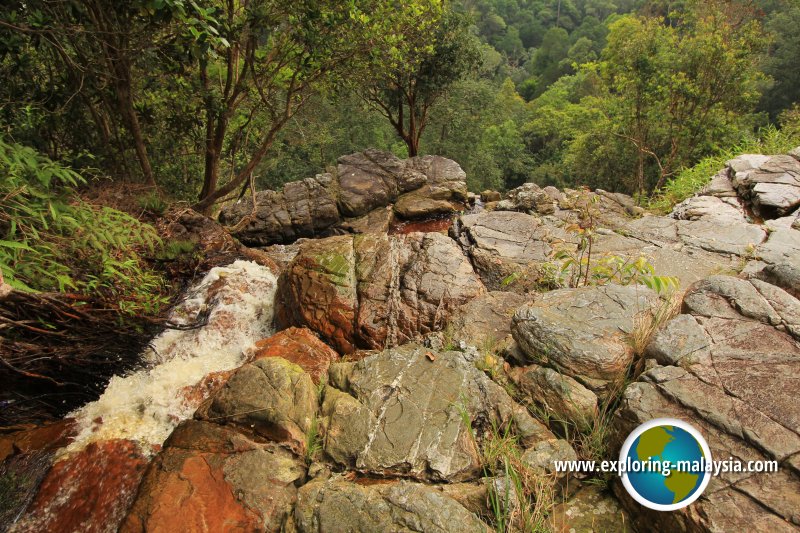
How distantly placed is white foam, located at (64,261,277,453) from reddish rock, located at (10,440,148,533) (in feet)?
0.50

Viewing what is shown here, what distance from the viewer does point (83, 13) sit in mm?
4840

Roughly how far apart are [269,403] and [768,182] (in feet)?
34.6

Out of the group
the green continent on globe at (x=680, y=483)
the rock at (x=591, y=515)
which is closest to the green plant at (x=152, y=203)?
the rock at (x=591, y=515)

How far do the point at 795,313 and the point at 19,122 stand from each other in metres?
8.93

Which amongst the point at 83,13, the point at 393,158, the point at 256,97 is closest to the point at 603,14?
the point at 393,158

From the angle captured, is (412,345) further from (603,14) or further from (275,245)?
(603,14)

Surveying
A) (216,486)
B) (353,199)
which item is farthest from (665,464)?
(353,199)

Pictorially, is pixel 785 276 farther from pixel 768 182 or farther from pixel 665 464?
pixel 768 182

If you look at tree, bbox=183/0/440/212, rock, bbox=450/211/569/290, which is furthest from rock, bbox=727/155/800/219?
tree, bbox=183/0/440/212

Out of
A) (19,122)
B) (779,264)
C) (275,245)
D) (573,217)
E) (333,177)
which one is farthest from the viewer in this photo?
(333,177)

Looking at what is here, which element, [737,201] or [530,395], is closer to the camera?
[530,395]

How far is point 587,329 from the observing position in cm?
356

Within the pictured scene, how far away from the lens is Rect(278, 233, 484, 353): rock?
17.5ft

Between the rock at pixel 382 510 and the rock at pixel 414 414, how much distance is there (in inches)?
10.3
